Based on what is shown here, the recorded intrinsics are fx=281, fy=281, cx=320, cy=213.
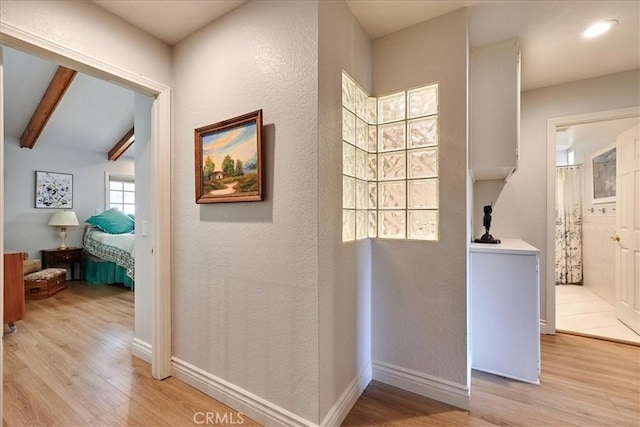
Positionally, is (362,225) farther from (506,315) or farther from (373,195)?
(506,315)

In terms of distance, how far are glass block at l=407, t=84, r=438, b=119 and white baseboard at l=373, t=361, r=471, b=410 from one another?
5.53ft

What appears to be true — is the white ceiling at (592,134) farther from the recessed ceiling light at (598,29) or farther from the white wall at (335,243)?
the white wall at (335,243)

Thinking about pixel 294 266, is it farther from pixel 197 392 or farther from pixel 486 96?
pixel 486 96

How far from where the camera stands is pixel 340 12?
1.59 meters

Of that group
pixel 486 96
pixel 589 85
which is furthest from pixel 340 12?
pixel 589 85

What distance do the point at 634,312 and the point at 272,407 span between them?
3487 mm

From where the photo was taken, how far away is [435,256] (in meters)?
1.78

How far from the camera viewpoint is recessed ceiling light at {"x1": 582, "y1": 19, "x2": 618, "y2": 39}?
1.87 meters

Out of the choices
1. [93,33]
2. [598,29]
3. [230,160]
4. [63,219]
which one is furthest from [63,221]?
[598,29]

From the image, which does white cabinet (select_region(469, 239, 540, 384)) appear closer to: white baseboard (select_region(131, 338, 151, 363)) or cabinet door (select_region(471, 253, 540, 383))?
cabinet door (select_region(471, 253, 540, 383))

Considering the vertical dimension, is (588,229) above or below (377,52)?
below

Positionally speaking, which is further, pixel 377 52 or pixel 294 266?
pixel 377 52

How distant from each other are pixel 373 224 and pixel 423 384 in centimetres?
107

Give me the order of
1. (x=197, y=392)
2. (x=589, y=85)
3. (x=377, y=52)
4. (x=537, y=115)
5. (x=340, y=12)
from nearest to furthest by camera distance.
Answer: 1. (x=340, y=12)
2. (x=197, y=392)
3. (x=377, y=52)
4. (x=589, y=85)
5. (x=537, y=115)
